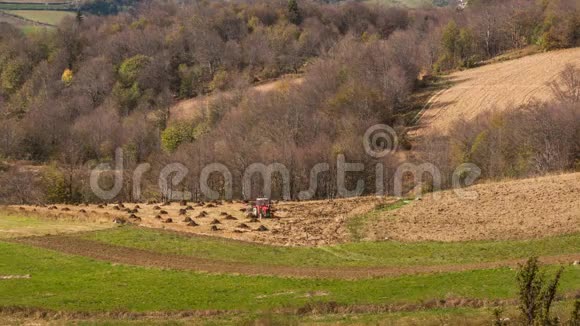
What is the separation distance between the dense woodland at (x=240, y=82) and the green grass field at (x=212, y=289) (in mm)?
35858

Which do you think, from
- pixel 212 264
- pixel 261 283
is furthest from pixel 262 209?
pixel 261 283

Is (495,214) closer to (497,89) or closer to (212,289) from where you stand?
(212,289)

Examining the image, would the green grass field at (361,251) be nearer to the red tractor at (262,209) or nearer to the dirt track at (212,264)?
the dirt track at (212,264)

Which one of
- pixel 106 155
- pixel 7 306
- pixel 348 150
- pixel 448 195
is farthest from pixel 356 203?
pixel 106 155

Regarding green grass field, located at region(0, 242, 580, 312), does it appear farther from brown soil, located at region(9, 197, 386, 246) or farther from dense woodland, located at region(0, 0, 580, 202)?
dense woodland, located at region(0, 0, 580, 202)

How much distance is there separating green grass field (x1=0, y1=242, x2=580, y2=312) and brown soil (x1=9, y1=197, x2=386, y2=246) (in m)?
10.6

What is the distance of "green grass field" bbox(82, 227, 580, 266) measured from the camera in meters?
41.7

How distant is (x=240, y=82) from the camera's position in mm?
127250

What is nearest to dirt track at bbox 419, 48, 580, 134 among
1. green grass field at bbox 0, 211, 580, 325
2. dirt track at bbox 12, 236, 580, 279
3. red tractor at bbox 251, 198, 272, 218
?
red tractor at bbox 251, 198, 272, 218

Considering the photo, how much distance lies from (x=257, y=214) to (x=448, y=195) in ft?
50.2

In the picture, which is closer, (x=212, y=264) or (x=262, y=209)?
(x=212, y=264)

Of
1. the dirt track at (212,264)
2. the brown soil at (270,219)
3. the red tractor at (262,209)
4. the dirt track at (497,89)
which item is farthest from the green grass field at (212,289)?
the dirt track at (497,89)

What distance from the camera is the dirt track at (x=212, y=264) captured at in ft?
128

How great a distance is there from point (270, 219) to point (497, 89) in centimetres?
5219
